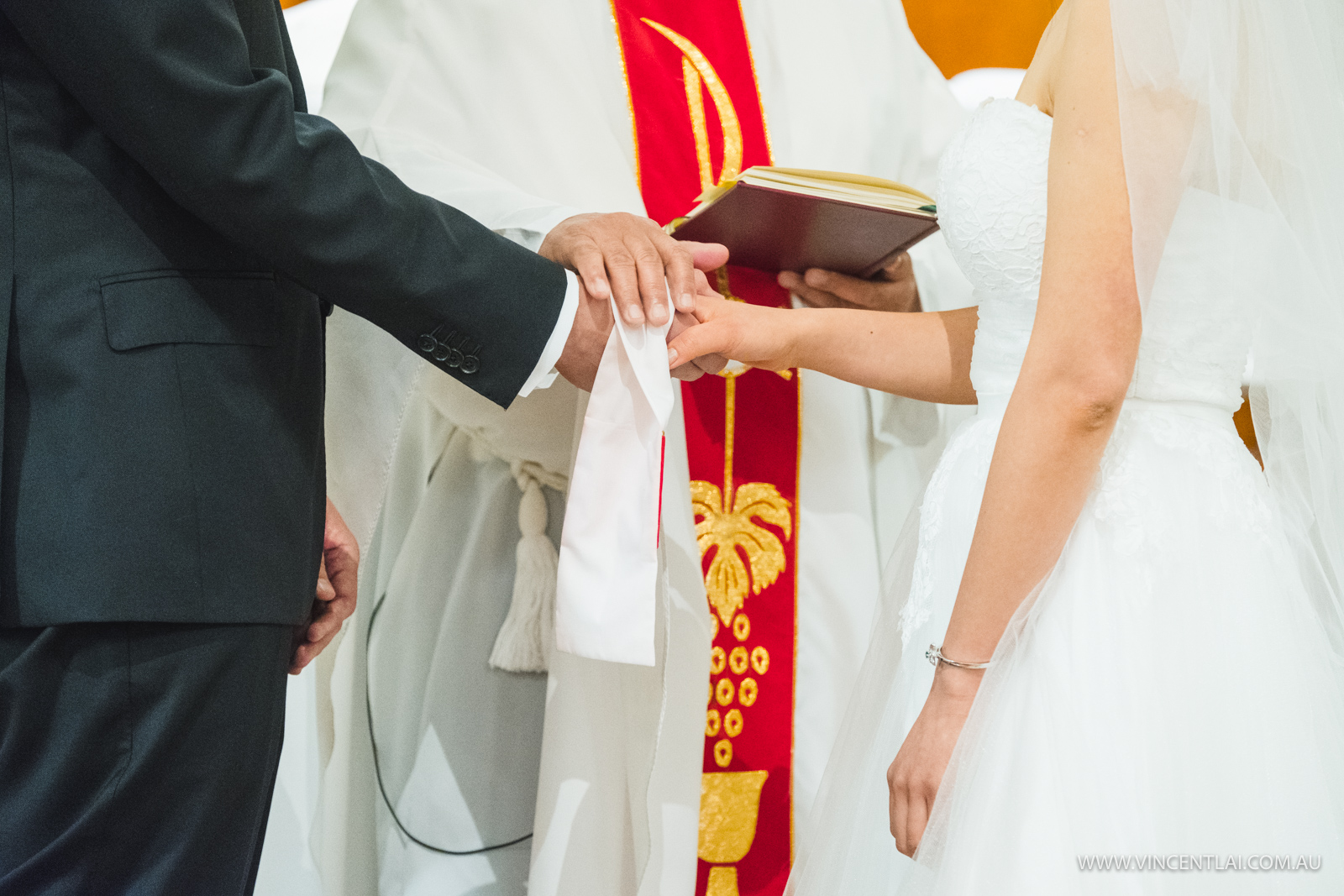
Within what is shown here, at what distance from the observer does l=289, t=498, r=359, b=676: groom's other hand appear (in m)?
1.52

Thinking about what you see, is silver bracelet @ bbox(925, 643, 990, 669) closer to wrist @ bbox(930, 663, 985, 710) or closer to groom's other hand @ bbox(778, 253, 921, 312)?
wrist @ bbox(930, 663, 985, 710)

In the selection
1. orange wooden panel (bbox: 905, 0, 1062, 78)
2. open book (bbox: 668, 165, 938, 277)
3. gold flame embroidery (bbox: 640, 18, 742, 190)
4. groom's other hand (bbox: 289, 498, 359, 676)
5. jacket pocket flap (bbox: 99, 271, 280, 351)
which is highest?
orange wooden panel (bbox: 905, 0, 1062, 78)

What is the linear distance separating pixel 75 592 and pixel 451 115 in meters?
1.16

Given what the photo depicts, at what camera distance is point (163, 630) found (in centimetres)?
110

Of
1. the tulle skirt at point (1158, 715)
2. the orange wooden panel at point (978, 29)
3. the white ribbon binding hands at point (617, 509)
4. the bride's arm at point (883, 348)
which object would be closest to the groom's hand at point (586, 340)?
the white ribbon binding hands at point (617, 509)

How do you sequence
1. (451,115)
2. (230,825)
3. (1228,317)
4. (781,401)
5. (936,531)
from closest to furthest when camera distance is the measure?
(230,825) → (1228,317) → (936,531) → (451,115) → (781,401)

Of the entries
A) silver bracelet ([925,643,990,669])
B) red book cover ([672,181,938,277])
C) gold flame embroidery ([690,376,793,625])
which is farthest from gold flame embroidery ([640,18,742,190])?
silver bracelet ([925,643,990,669])

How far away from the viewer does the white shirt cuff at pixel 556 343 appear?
139 centimetres

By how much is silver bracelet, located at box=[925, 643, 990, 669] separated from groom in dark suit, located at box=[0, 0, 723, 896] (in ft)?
2.28

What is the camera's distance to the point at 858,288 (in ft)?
6.56

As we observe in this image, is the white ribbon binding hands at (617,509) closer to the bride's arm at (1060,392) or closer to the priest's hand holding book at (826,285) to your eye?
the priest's hand holding book at (826,285)

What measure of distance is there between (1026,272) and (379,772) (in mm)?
1442

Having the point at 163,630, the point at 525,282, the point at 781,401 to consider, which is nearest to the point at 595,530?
the point at 525,282

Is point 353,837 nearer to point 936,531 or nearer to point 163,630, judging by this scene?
point 163,630
